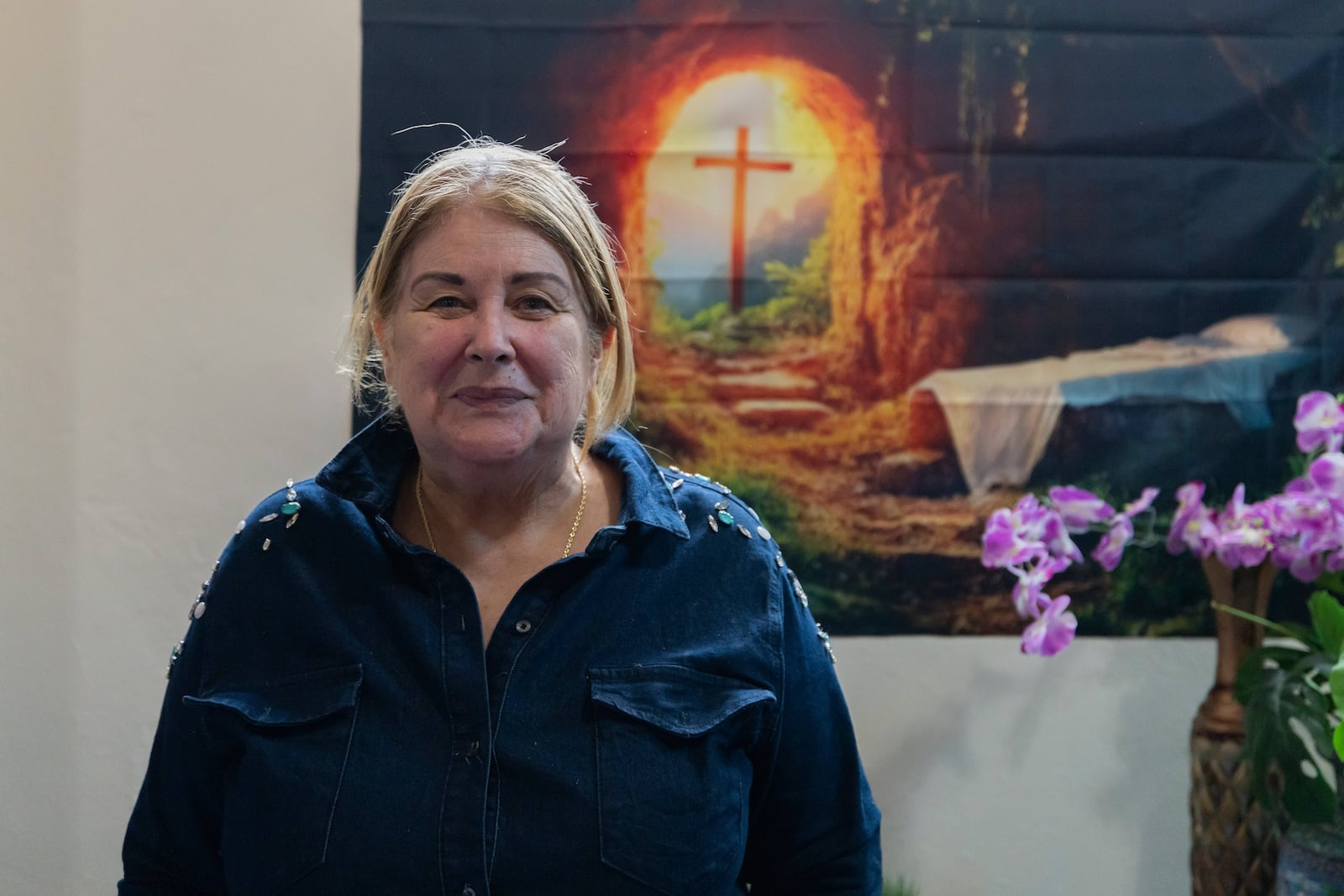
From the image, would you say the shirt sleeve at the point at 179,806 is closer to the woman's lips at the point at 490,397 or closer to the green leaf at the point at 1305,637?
the woman's lips at the point at 490,397

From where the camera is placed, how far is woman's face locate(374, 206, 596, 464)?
1099 mm

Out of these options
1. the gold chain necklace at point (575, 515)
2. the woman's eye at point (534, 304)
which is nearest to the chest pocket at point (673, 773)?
the gold chain necklace at point (575, 515)

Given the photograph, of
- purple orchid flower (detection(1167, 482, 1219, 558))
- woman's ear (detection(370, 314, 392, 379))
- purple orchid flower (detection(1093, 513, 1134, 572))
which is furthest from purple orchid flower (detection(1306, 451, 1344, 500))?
woman's ear (detection(370, 314, 392, 379))

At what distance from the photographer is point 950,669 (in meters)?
1.90

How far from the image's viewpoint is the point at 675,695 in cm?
112

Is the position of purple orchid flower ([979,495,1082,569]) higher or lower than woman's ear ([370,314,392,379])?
lower

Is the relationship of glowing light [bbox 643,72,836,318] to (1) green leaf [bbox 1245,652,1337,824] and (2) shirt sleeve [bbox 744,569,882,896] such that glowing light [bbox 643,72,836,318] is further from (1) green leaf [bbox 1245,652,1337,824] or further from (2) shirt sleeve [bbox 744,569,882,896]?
(1) green leaf [bbox 1245,652,1337,824]

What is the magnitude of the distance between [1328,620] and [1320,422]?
0.95ft

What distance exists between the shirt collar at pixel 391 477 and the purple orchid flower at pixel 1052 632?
73cm

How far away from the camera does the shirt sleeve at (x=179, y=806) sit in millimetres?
1154

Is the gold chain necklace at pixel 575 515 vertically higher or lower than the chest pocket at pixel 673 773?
higher

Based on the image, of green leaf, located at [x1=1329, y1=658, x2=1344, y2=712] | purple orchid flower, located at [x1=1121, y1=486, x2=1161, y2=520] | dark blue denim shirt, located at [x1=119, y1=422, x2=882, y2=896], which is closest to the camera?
dark blue denim shirt, located at [x1=119, y1=422, x2=882, y2=896]

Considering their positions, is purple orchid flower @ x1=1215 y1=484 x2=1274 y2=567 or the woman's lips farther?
purple orchid flower @ x1=1215 y1=484 x2=1274 y2=567

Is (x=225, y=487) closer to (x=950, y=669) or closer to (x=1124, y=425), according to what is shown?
(x=950, y=669)
